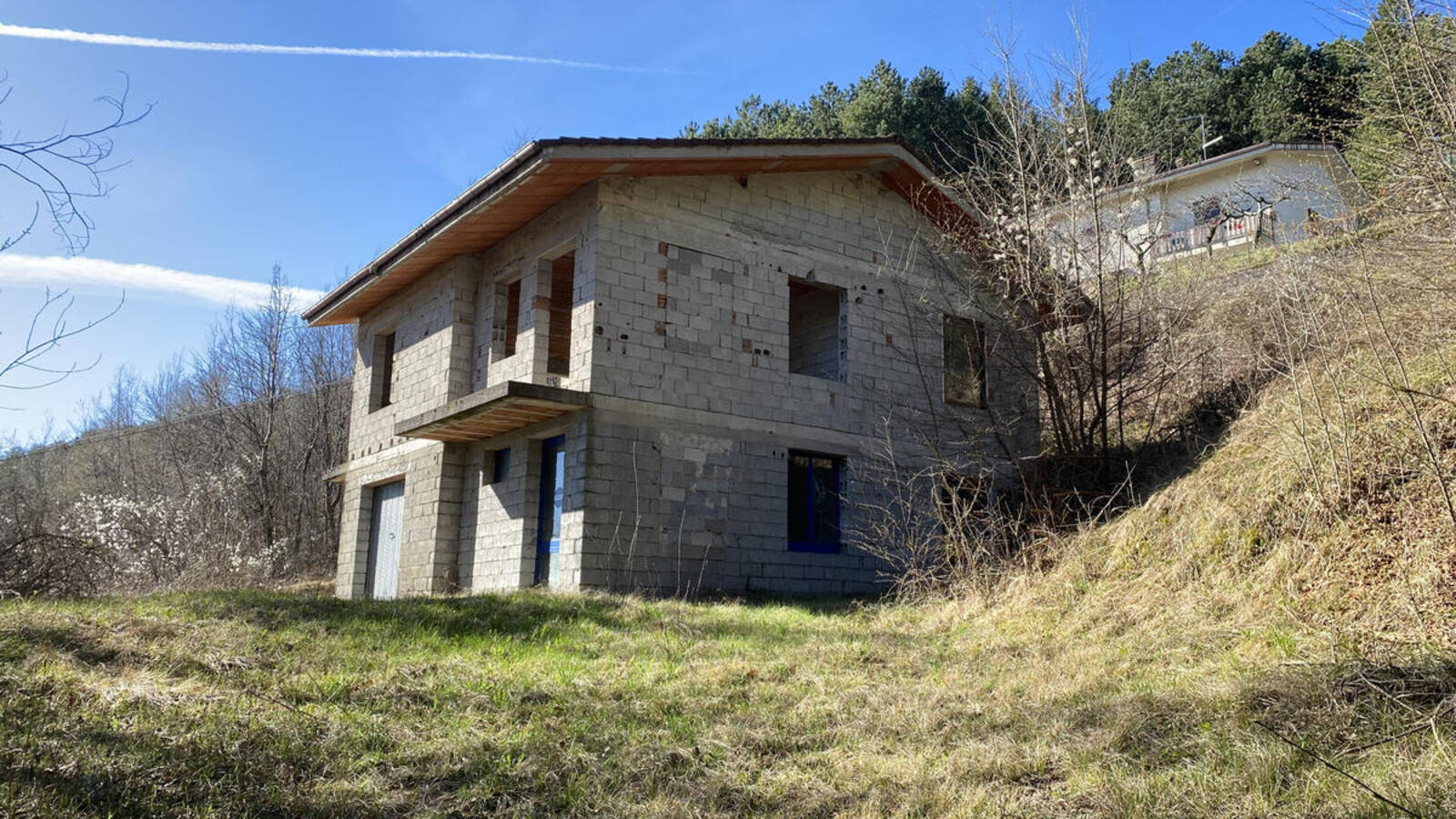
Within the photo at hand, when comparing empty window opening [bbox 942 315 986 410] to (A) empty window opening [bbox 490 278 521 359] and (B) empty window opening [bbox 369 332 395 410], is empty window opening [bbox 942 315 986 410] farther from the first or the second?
(B) empty window opening [bbox 369 332 395 410]

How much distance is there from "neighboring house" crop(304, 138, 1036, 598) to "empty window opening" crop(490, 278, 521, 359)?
1.7 inches

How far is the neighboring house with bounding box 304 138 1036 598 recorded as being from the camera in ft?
41.7

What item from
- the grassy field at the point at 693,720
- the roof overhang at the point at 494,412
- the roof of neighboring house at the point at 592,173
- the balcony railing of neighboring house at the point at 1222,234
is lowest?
the grassy field at the point at 693,720

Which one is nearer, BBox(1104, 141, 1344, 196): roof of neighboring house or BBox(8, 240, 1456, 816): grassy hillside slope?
BBox(8, 240, 1456, 816): grassy hillside slope

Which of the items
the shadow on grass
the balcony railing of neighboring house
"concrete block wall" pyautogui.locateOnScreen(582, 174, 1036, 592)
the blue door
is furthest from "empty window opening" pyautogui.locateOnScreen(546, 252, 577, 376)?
the balcony railing of neighboring house

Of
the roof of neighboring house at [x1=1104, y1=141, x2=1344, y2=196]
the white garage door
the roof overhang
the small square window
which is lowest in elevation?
the white garage door

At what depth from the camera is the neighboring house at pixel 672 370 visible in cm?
1270

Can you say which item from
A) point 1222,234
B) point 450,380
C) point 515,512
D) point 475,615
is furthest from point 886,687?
point 1222,234

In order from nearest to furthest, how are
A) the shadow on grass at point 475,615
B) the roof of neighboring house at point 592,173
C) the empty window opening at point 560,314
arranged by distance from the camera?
the shadow on grass at point 475,615 < the roof of neighboring house at point 592,173 < the empty window opening at point 560,314

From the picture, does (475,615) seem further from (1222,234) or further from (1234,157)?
(1234,157)

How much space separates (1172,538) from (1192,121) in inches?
1222

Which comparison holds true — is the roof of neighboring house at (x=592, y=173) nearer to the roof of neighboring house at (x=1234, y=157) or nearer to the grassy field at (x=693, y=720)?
the grassy field at (x=693, y=720)

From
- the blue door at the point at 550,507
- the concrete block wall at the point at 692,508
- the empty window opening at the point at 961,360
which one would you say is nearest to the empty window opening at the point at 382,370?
the blue door at the point at 550,507

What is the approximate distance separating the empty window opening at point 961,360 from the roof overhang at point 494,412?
718 cm
